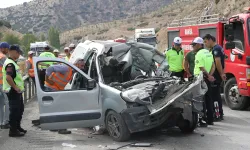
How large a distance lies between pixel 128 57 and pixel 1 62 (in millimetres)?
2812

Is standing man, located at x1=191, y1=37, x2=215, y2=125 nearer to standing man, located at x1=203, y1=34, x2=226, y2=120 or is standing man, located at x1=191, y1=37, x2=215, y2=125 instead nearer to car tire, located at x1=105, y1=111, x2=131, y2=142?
standing man, located at x1=203, y1=34, x2=226, y2=120

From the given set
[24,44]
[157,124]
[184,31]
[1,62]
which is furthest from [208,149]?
[24,44]

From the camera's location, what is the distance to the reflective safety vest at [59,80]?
7.52m

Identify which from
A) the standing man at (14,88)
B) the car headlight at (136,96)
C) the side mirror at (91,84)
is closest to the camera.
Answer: the car headlight at (136,96)

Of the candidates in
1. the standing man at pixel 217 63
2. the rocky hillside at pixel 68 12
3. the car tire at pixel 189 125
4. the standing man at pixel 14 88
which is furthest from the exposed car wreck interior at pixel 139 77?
the rocky hillside at pixel 68 12

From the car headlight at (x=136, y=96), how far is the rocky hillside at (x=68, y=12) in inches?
4893

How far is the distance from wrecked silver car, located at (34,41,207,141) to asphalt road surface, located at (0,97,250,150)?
29 cm

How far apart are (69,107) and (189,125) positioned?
2.33 metres

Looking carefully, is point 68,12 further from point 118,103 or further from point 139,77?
point 118,103

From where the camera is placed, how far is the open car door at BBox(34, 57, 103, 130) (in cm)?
690

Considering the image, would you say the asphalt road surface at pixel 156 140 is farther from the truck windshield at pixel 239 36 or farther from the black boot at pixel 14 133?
the truck windshield at pixel 239 36

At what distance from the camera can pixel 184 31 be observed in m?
12.7

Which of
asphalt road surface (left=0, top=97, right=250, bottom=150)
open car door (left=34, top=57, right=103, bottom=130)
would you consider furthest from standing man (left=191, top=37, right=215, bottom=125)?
open car door (left=34, top=57, right=103, bottom=130)

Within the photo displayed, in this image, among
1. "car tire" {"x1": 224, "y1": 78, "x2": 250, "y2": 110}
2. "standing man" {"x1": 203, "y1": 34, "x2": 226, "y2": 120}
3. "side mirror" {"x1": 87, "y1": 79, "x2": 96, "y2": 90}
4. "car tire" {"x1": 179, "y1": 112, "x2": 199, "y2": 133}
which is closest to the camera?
"side mirror" {"x1": 87, "y1": 79, "x2": 96, "y2": 90}
